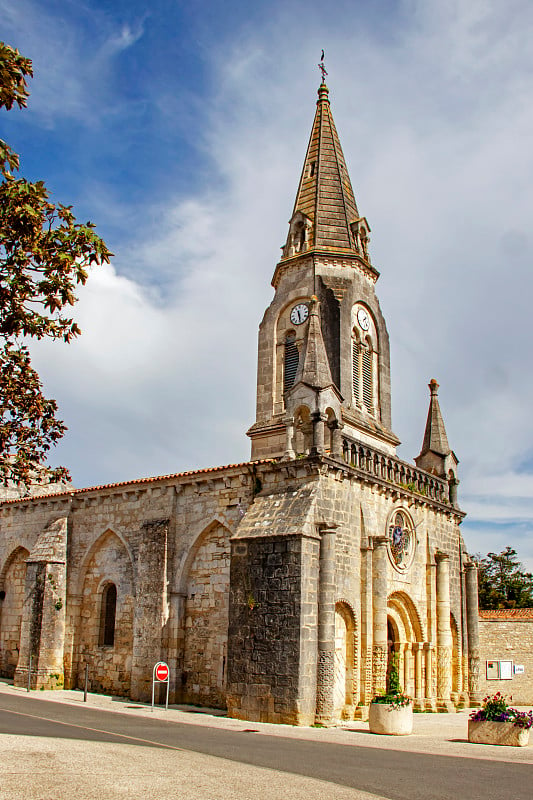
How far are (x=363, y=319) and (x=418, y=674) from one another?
40.7ft

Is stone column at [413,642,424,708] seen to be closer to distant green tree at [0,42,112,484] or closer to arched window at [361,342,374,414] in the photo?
arched window at [361,342,374,414]

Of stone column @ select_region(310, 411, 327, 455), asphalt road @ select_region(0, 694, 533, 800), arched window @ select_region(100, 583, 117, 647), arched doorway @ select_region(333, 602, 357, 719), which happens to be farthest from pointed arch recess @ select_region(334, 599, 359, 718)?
arched window @ select_region(100, 583, 117, 647)

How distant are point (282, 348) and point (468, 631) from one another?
11810 millimetres

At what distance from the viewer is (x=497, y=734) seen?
1511 centimetres

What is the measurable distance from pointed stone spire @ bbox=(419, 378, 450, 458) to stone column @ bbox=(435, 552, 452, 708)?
433 centimetres

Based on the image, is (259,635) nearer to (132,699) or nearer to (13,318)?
(132,699)

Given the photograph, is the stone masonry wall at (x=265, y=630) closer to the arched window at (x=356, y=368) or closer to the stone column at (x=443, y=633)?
the stone column at (x=443, y=633)

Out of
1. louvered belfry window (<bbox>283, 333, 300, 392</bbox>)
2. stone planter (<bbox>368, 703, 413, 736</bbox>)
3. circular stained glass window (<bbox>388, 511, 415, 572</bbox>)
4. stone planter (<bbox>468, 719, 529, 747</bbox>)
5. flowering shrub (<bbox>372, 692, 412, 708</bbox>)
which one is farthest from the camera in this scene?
louvered belfry window (<bbox>283, 333, 300, 392</bbox>)

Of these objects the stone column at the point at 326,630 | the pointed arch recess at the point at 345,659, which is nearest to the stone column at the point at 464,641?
the pointed arch recess at the point at 345,659

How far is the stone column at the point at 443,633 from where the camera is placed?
23.0 meters

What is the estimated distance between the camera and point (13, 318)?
28.5ft

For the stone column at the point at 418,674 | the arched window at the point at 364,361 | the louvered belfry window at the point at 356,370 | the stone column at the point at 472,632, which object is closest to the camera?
the stone column at the point at 418,674

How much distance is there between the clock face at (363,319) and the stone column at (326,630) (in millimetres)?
10991

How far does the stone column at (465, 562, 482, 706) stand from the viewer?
24.5 metres
